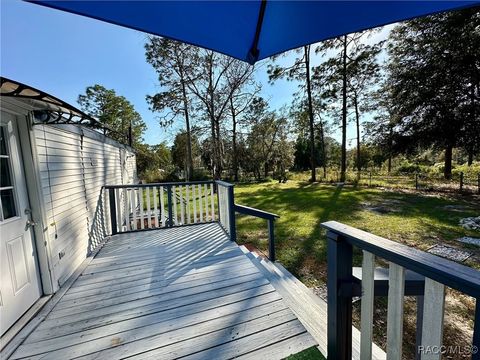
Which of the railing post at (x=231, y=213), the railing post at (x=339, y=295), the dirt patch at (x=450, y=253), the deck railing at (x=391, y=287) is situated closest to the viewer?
the deck railing at (x=391, y=287)

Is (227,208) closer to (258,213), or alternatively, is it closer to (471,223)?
(258,213)

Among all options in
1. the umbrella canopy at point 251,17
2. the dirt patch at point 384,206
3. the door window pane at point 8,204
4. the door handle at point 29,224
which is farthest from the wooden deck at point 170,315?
the dirt patch at point 384,206

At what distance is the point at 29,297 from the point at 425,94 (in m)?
15.8

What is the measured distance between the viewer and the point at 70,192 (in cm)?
321

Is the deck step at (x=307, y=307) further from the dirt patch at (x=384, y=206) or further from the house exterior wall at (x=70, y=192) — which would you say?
the dirt patch at (x=384, y=206)

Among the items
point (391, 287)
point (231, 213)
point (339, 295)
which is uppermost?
point (391, 287)

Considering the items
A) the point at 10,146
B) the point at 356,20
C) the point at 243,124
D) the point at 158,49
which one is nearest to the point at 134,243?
the point at 10,146

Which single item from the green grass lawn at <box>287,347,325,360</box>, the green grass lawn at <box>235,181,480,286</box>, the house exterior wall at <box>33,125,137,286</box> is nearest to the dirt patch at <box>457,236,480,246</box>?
the green grass lawn at <box>235,181,480,286</box>

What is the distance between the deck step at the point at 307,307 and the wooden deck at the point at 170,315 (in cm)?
7

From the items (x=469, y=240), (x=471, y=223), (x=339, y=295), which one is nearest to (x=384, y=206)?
(x=471, y=223)

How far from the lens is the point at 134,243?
3908 mm

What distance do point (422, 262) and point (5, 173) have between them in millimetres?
3098

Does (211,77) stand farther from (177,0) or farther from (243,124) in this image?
(177,0)

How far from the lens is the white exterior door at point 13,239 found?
1925 millimetres
